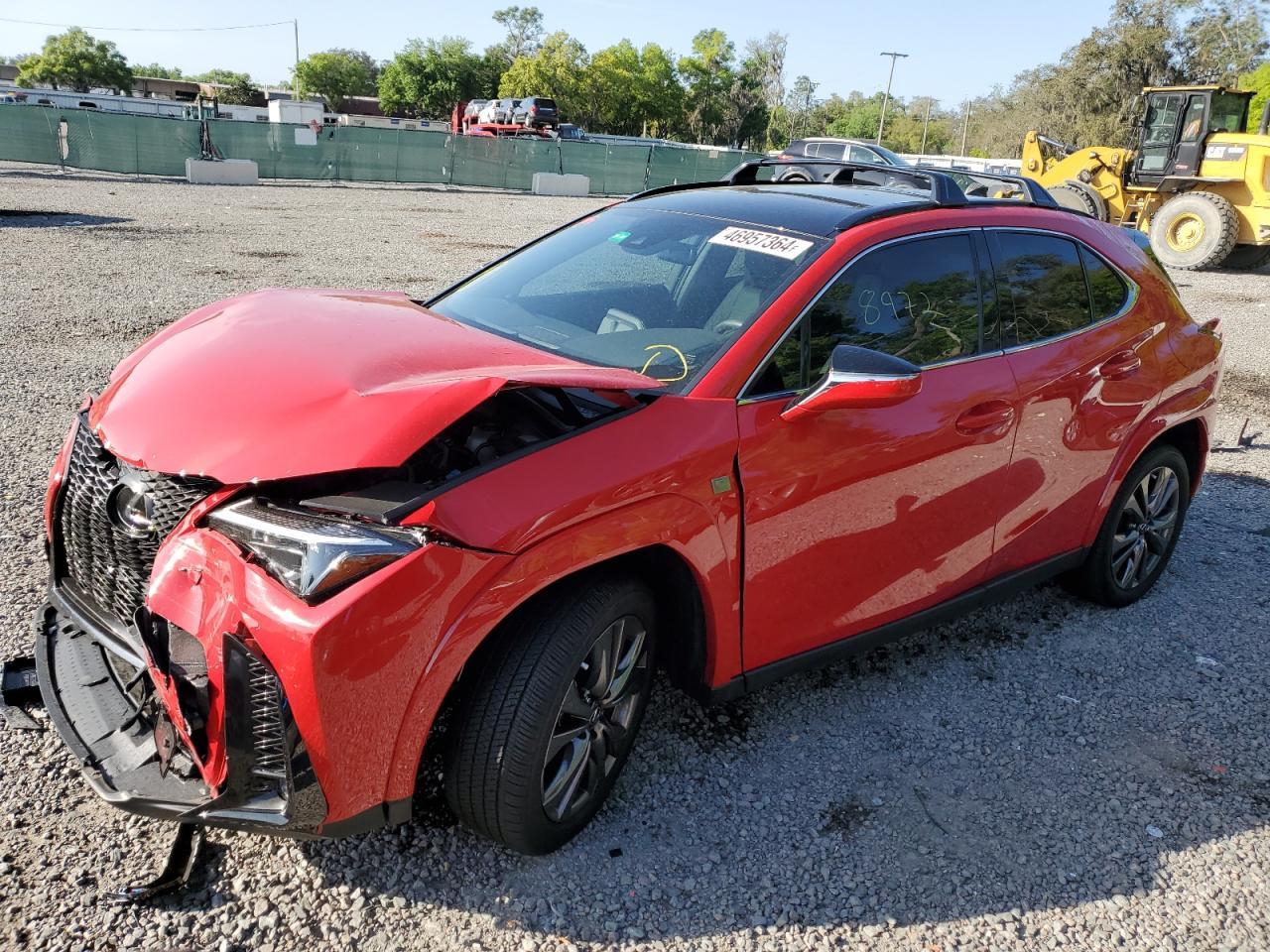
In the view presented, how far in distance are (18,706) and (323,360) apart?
1412 mm

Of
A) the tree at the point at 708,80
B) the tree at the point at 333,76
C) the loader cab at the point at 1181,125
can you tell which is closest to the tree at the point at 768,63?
the tree at the point at 708,80

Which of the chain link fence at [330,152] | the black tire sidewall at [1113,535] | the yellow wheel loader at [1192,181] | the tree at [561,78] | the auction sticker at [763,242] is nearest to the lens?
the auction sticker at [763,242]

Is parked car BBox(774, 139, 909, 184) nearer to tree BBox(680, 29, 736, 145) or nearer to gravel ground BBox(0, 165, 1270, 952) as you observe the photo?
gravel ground BBox(0, 165, 1270, 952)

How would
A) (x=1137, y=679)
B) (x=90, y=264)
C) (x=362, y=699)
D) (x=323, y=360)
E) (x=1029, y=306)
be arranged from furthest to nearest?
(x=90, y=264) < (x=1137, y=679) < (x=1029, y=306) < (x=323, y=360) < (x=362, y=699)

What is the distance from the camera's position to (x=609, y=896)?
251cm

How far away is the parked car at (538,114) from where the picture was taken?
44938 millimetres

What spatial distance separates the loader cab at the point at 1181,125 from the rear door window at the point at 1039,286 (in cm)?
1603

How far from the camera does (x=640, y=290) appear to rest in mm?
3301

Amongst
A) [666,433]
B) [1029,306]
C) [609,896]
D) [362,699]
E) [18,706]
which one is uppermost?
[1029,306]

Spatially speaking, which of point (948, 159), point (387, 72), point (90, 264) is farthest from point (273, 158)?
point (387, 72)

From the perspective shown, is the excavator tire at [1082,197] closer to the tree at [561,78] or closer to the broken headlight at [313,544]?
the broken headlight at [313,544]

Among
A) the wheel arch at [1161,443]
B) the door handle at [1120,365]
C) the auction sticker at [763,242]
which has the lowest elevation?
the wheel arch at [1161,443]

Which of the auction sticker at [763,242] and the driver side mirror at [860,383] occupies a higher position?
the auction sticker at [763,242]

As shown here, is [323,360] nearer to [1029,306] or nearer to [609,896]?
[609,896]
